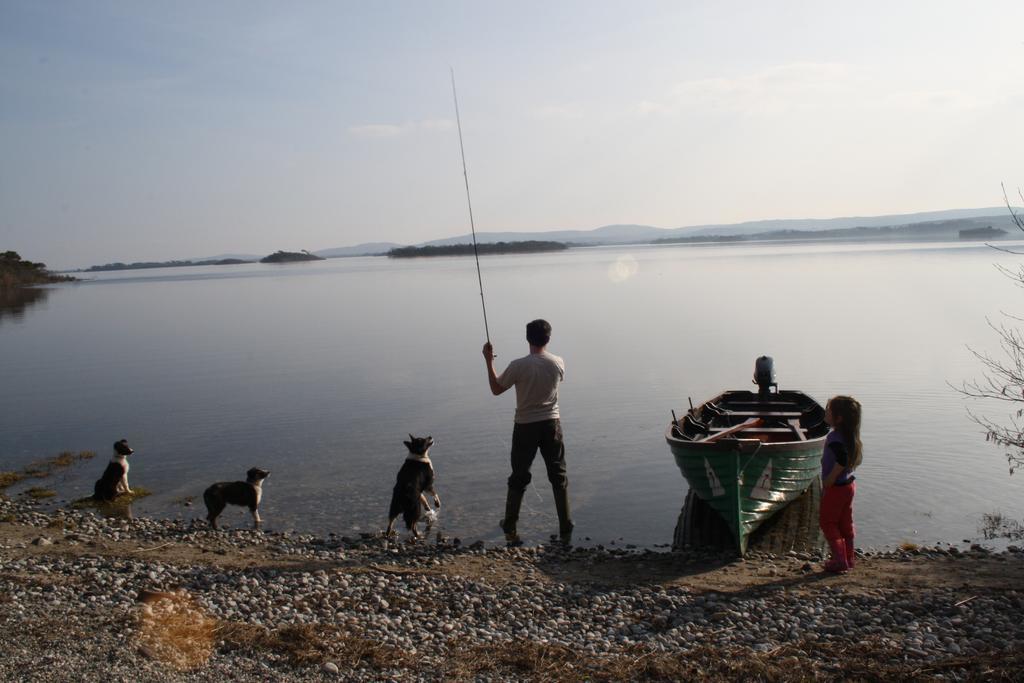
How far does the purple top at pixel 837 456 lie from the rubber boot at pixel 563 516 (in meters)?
3.17

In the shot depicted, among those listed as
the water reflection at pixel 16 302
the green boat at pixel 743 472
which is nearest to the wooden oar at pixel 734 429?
the green boat at pixel 743 472

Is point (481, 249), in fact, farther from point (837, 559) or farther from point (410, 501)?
point (837, 559)

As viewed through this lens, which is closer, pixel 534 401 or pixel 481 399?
pixel 534 401

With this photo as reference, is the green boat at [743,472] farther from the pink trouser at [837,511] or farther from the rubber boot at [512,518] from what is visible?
the rubber boot at [512,518]

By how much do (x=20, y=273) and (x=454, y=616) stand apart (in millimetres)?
94559

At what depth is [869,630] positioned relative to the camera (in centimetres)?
630

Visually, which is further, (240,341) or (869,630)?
(240,341)

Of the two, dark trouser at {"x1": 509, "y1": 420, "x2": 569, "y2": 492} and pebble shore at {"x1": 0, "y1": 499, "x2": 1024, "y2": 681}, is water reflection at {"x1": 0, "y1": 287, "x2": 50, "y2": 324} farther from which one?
dark trouser at {"x1": 509, "y1": 420, "x2": 569, "y2": 492}

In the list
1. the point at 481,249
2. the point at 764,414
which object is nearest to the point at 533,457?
the point at 764,414

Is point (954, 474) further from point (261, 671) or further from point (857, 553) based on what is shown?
point (261, 671)

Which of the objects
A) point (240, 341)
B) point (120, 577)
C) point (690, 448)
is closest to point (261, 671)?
point (120, 577)

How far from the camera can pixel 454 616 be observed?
22.8ft

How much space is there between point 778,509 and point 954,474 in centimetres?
470

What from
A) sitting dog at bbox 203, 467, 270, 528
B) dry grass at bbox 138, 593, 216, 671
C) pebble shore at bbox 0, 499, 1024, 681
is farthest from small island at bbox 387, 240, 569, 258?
Answer: dry grass at bbox 138, 593, 216, 671
